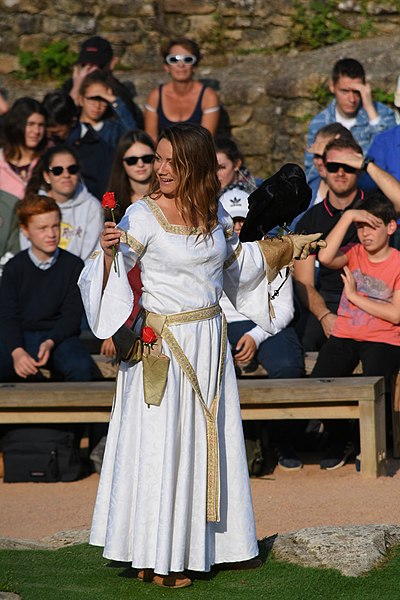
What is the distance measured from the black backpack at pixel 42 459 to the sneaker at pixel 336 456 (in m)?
1.62

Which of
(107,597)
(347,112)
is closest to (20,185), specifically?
(347,112)

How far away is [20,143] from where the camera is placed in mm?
9664

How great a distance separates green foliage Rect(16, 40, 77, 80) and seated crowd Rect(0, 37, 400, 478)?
294cm

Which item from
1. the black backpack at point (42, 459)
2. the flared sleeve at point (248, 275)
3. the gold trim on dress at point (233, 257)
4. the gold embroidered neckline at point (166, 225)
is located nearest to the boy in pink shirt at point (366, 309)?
the black backpack at point (42, 459)

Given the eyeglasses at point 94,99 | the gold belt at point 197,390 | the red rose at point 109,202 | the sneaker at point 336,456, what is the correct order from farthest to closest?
the eyeglasses at point 94,99
the sneaker at point 336,456
the gold belt at point 197,390
the red rose at point 109,202

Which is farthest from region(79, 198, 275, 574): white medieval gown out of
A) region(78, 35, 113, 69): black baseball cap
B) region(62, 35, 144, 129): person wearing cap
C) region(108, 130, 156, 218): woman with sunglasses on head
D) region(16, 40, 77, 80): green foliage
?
region(16, 40, 77, 80): green foliage

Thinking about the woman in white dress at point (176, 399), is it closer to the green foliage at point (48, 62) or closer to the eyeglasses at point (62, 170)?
the eyeglasses at point (62, 170)

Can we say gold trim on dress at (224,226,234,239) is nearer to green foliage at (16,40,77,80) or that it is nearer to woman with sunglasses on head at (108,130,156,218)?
woman with sunglasses on head at (108,130,156,218)

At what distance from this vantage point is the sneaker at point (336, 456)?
24.7 feet

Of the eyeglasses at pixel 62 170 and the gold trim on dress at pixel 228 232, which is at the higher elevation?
the eyeglasses at pixel 62 170

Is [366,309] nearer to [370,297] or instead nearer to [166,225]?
[370,297]

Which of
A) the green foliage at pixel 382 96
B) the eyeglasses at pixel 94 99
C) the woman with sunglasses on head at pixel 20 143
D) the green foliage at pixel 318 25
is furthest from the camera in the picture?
the green foliage at pixel 318 25

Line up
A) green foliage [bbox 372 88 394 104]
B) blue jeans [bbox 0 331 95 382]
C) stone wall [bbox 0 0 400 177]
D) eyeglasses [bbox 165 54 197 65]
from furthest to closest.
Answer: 1. stone wall [bbox 0 0 400 177]
2. green foliage [bbox 372 88 394 104]
3. eyeglasses [bbox 165 54 197 65]
4. blue jeans [bbox 0 331 95 382]

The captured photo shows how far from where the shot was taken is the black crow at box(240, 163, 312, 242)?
17.4 ft
